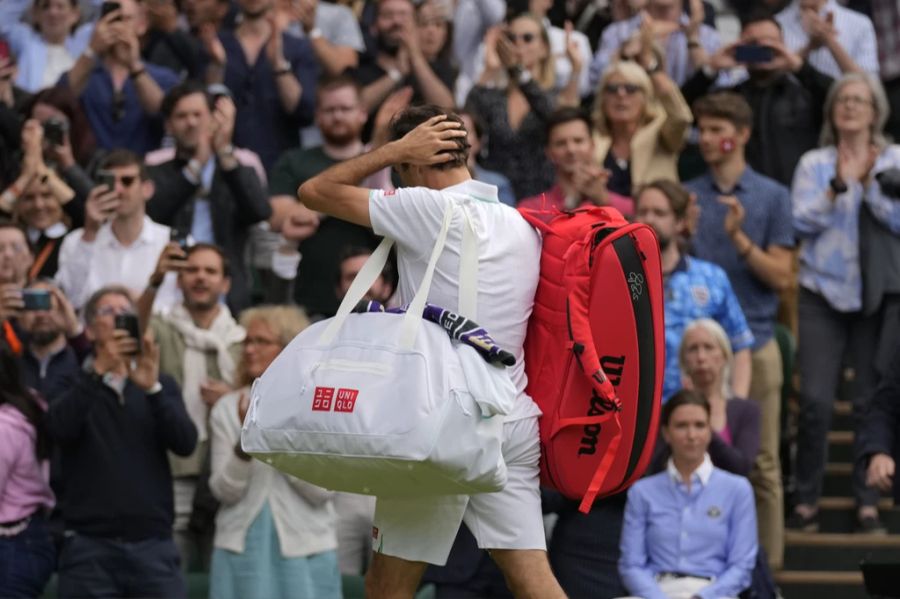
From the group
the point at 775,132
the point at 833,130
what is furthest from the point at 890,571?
the point at 775,132

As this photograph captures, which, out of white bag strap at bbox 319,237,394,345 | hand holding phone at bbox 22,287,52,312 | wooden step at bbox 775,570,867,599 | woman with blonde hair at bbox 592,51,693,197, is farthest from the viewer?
woman with blonde hair at bbox 592,51,693,197

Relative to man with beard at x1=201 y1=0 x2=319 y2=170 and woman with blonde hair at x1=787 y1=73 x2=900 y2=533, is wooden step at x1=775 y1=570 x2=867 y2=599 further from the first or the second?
man with beard at x1=201 y1=0 x2=319 y2=170

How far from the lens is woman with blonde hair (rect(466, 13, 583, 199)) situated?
12094 mm

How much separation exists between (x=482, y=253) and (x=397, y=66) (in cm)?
667

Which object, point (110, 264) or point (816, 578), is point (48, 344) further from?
point (816, 578)

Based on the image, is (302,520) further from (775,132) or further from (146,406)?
(775,132)

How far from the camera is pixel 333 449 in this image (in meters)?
6.06

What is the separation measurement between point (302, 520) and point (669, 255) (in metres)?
2.54

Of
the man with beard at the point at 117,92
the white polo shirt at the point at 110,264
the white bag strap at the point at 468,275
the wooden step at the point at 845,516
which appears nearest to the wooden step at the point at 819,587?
the wooden step at the point at 845,516

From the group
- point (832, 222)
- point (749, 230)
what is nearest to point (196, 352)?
point (749, 230)

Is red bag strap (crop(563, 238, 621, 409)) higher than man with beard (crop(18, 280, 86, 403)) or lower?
higher

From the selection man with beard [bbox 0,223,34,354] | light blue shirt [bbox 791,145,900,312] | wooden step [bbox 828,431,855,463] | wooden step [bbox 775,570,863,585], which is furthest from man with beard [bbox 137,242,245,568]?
wooden step [bbox 828,431,855,463]

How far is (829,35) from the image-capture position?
500 inches

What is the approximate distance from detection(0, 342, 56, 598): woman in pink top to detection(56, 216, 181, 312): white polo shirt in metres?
1.18
